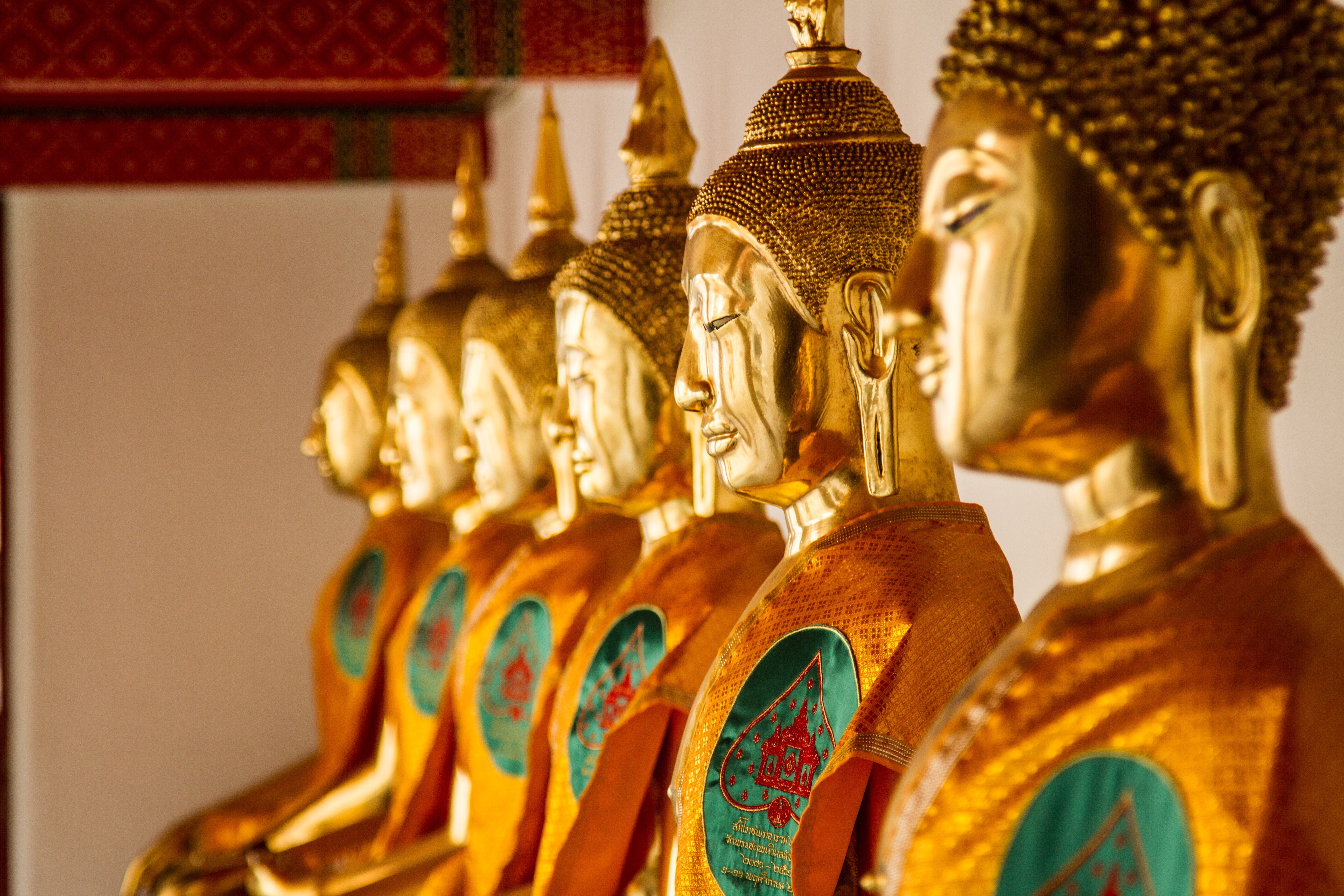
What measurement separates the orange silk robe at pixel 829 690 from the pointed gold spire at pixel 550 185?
3.85 ft

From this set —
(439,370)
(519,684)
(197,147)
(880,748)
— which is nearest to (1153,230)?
(880,748)

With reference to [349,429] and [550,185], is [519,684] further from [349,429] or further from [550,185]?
[349,429]

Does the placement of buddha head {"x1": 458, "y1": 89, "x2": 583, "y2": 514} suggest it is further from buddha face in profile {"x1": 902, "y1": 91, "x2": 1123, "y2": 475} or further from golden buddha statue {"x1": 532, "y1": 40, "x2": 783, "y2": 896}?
buddha face in profile {"x1": 902, "y1": 91, "x2": 1123, "y2": 475}

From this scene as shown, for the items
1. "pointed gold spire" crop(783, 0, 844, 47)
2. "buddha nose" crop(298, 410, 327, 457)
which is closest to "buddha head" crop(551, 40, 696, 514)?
"pointed gold spire" crop(783, 0, 844, 47)

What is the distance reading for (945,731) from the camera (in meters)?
1.04

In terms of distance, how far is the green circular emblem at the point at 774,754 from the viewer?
57.2 inches

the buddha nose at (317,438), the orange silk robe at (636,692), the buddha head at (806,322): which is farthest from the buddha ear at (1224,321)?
the buddha nose at (317,438)

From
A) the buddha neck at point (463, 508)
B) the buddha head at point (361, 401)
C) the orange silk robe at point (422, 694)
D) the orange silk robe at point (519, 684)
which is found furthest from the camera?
the buddha head at point (361, 401)

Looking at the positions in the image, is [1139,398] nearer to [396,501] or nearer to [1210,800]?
[1210,800]

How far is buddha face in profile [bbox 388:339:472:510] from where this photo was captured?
2.94m

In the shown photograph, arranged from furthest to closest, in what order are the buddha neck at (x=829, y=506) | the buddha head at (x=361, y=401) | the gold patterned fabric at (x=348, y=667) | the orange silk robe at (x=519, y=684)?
1. the buddha head at (x=361, y=401)
2. the gold patterned fabric at (x=348, y=667)
3. the orange silk robe at (x=519, y=684)
4. the buddha neck at (x=829, y=506)

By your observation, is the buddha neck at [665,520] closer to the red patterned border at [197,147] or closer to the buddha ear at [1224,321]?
the buddha ear at [1224,321]

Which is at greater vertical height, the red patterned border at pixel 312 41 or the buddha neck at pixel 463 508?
the red patterned border at pixel 312 41

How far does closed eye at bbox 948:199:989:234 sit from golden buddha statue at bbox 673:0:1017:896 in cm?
43
